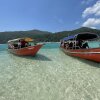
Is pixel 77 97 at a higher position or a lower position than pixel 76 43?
lower

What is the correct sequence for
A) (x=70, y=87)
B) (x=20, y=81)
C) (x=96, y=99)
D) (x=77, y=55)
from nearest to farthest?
(x=96, y=99)
(x=70, y=87)
(x=20, y=81)
(x=77, y=55)

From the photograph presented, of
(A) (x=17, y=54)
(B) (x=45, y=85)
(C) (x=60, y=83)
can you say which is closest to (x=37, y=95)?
(B) (x=45, y=85)

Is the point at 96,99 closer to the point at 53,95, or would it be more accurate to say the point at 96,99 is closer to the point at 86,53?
the point at 53,95

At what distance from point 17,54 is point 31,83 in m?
14.7

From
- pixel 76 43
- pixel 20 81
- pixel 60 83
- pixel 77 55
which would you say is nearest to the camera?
pixel 60 83

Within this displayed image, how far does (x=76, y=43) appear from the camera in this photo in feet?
62.9

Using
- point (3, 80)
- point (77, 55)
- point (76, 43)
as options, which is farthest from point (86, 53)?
point (3, 80)

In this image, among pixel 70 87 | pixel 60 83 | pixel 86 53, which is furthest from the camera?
pixel 86 53

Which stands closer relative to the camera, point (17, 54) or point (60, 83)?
point (60, 83)

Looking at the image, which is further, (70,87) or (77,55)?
(77,55)

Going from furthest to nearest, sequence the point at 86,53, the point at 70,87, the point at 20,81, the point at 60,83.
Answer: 1. the point at 86,53
2. the point at 20,81
3. the point at 60,83
4. the point at 70,87

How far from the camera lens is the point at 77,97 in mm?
6602

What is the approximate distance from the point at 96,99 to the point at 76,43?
43.2 feet

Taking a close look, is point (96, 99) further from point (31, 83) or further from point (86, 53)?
point (86, 53)
